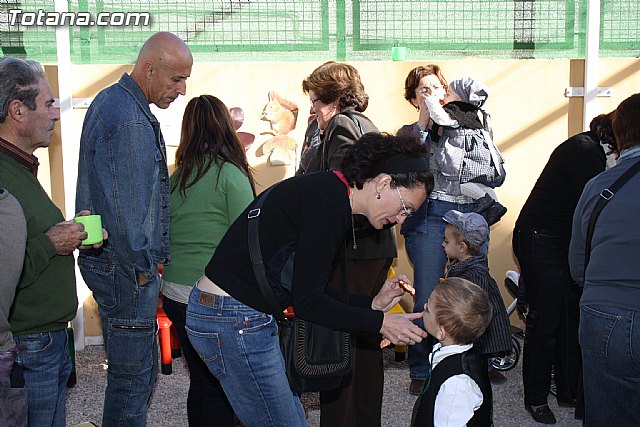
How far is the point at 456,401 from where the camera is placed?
3.25m

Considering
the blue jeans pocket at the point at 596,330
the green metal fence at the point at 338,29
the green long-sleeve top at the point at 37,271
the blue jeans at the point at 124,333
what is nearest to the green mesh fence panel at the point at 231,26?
the green metal fence at the point at 338,29

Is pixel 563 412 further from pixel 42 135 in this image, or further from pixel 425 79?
pixel 42 135

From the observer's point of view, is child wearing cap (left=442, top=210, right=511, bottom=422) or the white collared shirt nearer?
the white collared shirt

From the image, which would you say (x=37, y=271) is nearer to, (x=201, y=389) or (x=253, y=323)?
(x=253, y=323)

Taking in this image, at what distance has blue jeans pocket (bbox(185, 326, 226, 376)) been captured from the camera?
2.96 m

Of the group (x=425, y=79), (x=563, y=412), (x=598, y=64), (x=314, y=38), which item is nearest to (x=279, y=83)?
(x=314, y=38)

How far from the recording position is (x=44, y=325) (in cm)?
304

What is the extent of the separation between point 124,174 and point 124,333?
27.9 inches

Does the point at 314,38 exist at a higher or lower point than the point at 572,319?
higher

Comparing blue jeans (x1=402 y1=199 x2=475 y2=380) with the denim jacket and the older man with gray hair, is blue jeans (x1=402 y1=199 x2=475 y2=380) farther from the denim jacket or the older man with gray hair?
the older man with gray hair

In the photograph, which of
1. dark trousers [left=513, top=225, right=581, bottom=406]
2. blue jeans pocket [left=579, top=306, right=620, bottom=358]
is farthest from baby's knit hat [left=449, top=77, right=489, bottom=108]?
blue jeans pocket [left=579, top=306, right=620, bottom=358]

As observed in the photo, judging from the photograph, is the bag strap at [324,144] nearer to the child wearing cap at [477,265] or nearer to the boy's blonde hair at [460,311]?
the child wearing cap at [477,265]

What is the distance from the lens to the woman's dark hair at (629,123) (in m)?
3.30

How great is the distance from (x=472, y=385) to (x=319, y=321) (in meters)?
0.88
